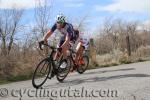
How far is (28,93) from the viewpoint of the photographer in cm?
898

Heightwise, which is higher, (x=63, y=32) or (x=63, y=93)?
(x=63, y=32)

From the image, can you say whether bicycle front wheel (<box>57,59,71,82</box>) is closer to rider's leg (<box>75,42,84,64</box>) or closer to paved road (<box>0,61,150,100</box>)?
paved road (<box>0,61,150,100</box>)

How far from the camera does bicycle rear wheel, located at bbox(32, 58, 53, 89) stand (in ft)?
32.5

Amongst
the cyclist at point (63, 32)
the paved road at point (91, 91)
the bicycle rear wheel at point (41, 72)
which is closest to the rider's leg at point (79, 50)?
the cyclist at point (63, 32)

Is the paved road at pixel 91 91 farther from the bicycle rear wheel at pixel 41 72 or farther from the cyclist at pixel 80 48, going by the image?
the cyclist at pixel 80 48

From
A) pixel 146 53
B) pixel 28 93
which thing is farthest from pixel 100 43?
pixel 28 93

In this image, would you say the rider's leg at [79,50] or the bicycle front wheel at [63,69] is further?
the rider's leg at [79,50]

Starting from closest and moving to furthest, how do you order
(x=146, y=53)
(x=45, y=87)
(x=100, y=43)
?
(x=45, y=87) < (x=146, y=53) < (x=100, y=43)

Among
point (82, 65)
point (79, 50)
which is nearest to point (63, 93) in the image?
point (79, 50)

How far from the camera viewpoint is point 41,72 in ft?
33.5

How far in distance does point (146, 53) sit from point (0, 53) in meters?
12.0

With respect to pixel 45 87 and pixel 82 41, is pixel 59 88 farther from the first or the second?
pixel 82 41

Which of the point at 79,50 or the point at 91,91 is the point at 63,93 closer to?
the point at 91,91

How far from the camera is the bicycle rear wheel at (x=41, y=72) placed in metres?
9.91
